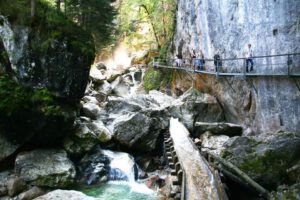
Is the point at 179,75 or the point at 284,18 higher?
the point at 284,18

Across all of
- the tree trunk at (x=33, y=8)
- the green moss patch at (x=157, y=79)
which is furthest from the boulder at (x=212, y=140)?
the green moss patch at (x=157, y=79)

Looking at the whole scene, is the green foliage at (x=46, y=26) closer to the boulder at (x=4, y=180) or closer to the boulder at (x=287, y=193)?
the boulder at (x=4, y=180)

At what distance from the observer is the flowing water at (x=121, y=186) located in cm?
1673

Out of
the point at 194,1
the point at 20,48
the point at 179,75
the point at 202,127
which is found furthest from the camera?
the point at 179,75

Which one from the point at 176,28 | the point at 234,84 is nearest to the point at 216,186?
the point at 234,84

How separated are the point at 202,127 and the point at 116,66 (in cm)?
3620

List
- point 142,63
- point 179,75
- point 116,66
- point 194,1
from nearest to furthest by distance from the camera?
point 194,1, point 179,75, point 142,63, point 116,66

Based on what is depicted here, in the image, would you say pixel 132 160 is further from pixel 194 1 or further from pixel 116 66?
pixel 116 66

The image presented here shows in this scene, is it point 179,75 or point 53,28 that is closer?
point 53,28

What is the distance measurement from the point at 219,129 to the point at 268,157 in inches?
354

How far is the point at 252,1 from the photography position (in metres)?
20.0

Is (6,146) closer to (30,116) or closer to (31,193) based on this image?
(30,116)

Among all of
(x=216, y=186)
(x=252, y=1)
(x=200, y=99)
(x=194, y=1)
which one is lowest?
(x=216, y=186)

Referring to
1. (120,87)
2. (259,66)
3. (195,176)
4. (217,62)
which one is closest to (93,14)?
(217,62)
